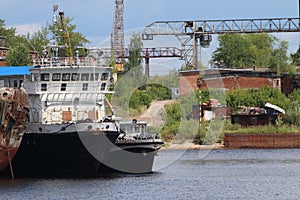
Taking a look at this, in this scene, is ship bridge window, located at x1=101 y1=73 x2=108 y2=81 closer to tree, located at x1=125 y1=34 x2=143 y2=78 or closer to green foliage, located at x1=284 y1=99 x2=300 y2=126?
green foliage, located at x1=284 y1=99 x2=300 y2=126

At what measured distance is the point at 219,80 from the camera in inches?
4879

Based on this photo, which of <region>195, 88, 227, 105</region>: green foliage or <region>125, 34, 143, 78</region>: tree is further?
<region>125, 34, 143, 78</region>: tree

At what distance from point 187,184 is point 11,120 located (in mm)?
13701

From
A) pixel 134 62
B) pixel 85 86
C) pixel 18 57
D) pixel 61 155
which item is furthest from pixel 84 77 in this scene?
pixel 134 62

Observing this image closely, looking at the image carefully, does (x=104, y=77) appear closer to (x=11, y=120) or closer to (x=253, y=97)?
(x=11, y=120)

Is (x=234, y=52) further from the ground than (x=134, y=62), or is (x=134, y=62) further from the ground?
(x=234, y=52)

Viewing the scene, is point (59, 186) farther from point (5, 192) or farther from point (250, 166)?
point (250, 166)

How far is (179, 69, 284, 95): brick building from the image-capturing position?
124 m

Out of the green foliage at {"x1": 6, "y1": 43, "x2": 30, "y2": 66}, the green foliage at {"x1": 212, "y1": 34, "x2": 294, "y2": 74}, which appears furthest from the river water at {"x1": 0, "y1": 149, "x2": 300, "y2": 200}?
the green foliage at {"x1": 212, "y1": 34, "x2": 294, "y2": 74}

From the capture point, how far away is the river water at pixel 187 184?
2203 inches

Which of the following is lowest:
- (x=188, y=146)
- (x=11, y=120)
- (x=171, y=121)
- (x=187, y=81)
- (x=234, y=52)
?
(x=188, y=146)

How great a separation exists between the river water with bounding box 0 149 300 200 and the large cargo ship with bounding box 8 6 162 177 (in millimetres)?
1955

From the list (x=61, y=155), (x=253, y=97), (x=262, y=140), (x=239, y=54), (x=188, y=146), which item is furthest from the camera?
(x=239, y=54)

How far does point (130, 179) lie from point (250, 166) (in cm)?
1424
